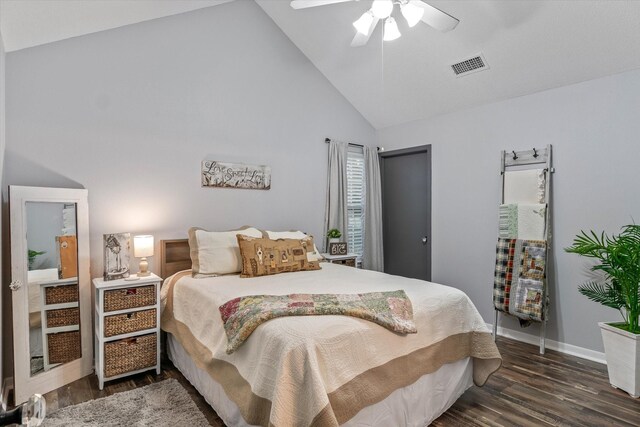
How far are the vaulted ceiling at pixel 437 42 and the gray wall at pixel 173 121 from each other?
0.65ft

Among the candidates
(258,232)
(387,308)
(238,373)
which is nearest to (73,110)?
(258,232)

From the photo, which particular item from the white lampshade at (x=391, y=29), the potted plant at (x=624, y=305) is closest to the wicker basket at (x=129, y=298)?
the white lampshade at (x=391, y=29)

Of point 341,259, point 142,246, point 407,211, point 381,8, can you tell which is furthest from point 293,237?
point 381,8

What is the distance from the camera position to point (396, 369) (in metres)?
2.00

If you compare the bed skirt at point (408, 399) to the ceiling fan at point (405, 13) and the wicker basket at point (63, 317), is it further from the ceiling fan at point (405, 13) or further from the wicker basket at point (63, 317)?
the ceiling fan at point (405, 13)

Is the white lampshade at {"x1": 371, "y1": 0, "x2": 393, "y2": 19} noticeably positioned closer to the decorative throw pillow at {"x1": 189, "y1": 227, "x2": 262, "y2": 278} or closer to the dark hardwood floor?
the decorative throw pillow at {"x1": 189, "y1": 227, "x2": 262, "y2": 278}

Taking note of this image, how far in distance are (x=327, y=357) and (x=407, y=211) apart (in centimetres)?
347

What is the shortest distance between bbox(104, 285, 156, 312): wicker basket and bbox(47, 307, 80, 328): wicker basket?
35cm

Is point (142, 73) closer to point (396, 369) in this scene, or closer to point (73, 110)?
point (73, 110)

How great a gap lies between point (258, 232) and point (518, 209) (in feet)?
8.56

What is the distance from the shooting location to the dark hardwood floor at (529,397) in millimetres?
2293

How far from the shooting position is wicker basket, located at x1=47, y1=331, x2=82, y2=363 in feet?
8.76

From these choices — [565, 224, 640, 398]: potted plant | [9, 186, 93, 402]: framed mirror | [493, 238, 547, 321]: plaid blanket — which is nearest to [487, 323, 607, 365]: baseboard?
[493, 238, 547, 321]: plaid blanket

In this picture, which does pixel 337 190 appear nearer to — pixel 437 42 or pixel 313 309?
pixel 437 42
